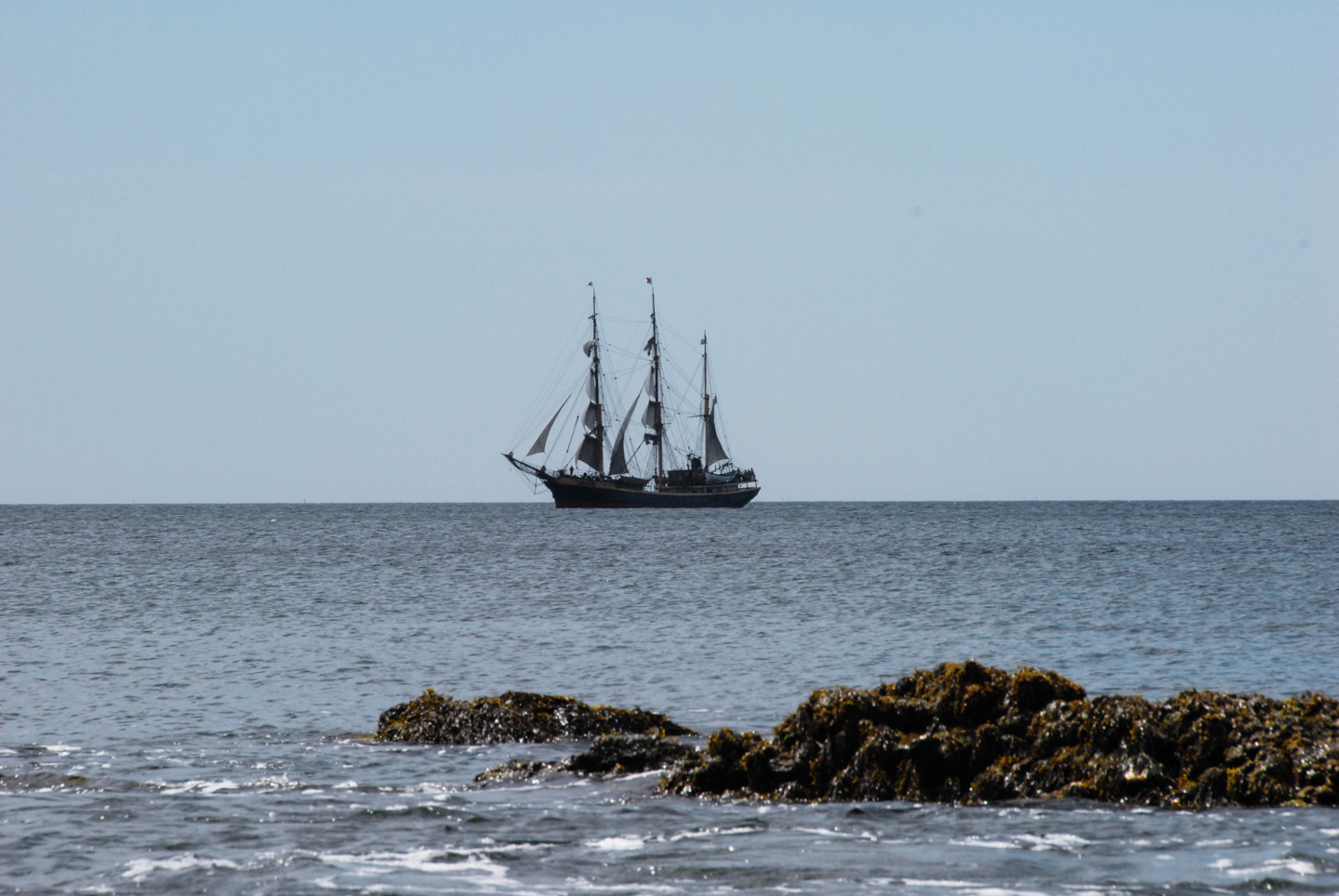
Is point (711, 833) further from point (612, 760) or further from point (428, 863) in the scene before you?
point (612, 760)

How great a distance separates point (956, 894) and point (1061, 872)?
29.5 inches

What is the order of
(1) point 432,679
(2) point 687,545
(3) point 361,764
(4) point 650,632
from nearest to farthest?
1. (3) point 361,764
2. (1) point 432,679
3. (4) point 650,632
4. (2) point 687,545

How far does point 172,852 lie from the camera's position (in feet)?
25.9

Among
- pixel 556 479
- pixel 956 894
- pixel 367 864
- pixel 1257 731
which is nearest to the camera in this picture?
pixel 956 894

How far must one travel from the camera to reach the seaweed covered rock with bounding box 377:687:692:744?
40.3 feet

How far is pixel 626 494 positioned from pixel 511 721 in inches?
4532

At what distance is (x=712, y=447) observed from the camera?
13125 cm

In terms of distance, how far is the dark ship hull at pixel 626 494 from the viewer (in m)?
127

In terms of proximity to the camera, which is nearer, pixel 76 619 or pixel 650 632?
pixel 650 632

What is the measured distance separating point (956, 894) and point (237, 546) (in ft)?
209

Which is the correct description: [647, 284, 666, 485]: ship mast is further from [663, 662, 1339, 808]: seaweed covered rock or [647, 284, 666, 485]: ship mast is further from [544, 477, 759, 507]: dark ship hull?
[663, 662, 1339, 808]: seaweed covered rock

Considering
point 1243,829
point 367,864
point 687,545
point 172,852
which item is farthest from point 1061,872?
point 687,545

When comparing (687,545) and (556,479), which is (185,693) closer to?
(687,545)

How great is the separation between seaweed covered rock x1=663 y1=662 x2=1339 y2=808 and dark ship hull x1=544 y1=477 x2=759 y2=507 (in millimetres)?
116993
